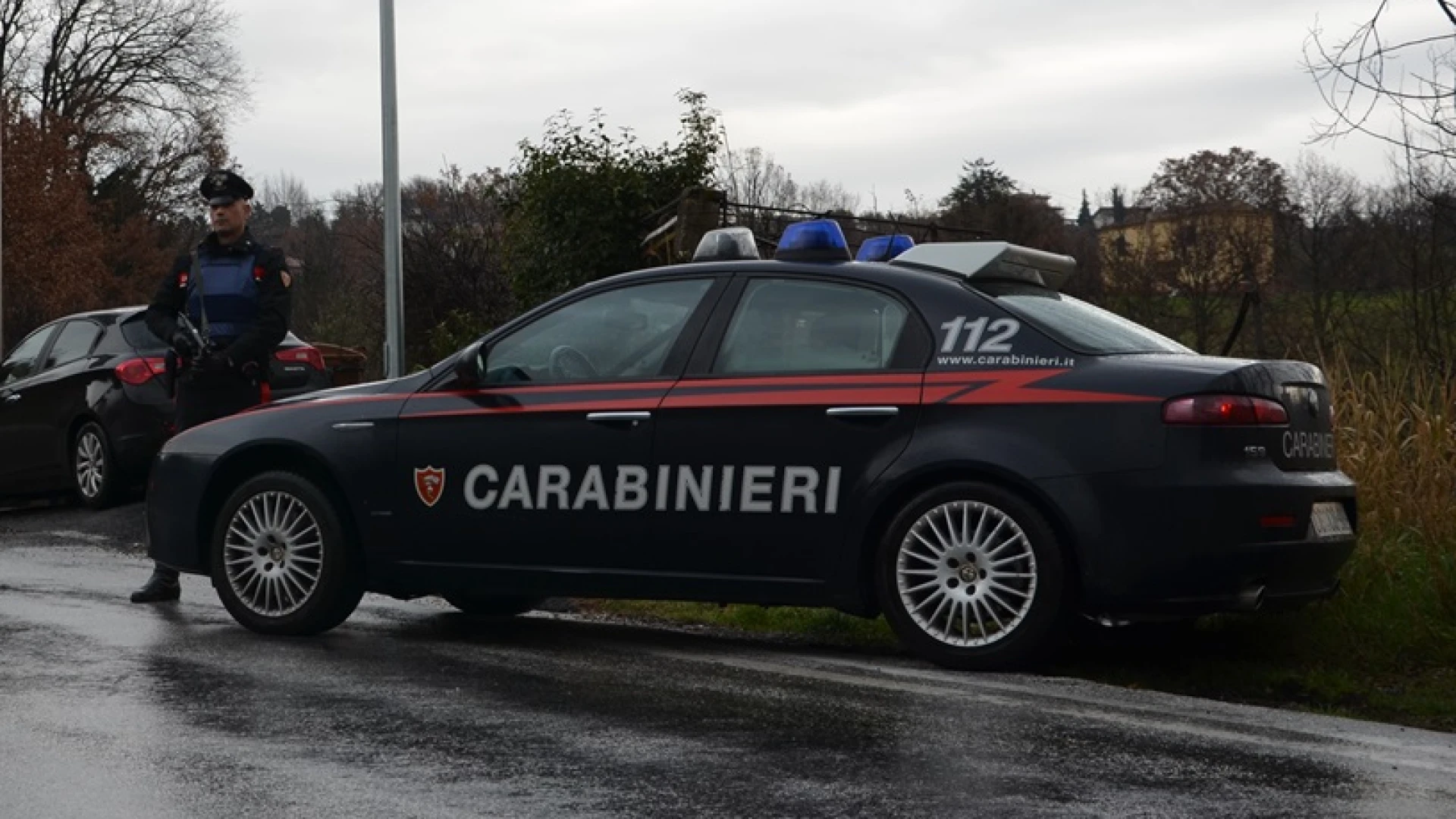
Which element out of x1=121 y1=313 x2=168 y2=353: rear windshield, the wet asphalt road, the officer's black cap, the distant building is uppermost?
the distant building

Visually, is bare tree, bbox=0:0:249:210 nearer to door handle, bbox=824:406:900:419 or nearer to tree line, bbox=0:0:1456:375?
tree line, bbox=0:0:1456:375

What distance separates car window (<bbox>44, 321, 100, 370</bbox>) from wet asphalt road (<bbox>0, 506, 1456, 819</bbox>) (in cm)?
769

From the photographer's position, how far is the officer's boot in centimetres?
933

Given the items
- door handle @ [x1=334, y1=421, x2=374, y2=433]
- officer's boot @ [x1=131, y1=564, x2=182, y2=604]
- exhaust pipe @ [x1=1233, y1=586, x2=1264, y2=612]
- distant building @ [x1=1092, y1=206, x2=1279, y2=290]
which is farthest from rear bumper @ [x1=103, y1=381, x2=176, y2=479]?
distant building @ [x1=1092, y1=206, x2=1279, y2=290]

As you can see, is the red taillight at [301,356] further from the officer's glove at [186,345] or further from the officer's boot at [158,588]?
the officer's boot at [158,588]

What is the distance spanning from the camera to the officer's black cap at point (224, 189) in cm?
961

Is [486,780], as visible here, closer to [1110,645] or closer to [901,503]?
[901,503]

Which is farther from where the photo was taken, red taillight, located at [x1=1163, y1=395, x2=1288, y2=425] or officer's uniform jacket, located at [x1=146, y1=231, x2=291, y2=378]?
officer's uniform jacket, located at [x1=146, y1=231, x2=291, y2=378]

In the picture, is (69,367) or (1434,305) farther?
(1434,305)

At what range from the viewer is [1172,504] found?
6.56 metres

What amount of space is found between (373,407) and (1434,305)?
11222 mm

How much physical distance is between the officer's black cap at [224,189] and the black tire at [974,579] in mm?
4196

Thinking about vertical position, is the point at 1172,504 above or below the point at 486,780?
above

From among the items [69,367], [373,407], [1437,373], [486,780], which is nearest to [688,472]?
[373,407]
